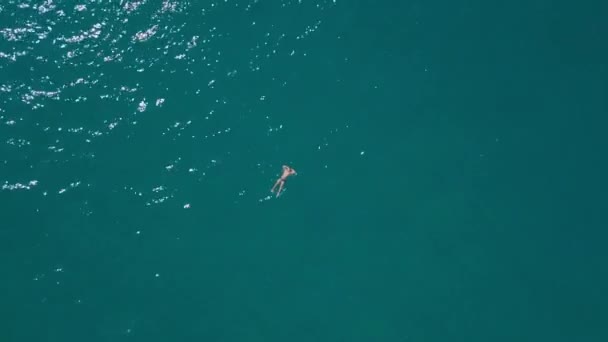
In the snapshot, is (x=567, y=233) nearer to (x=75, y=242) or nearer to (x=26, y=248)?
(x=75, y=242)

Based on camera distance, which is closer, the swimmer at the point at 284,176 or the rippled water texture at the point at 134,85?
the rippled water texture at the point at 134,85

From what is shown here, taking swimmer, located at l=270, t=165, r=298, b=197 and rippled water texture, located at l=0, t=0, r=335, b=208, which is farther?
swimmer, located at l=270, t=165, r=298, b=197

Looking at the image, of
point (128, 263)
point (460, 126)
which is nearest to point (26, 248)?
point (128, 263)

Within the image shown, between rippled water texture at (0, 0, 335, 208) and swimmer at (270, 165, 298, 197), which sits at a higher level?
rippled water texture at (0, 0, 335, 208)

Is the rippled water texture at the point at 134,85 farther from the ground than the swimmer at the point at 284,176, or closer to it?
farther from the ground

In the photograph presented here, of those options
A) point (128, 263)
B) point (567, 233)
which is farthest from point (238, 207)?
point (567, 233)

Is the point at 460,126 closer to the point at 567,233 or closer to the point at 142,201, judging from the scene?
the point at 567,233

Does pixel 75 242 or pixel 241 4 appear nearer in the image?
pixel 75 242

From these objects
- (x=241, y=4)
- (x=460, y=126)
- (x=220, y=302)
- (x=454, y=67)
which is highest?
(x=241, y=4)

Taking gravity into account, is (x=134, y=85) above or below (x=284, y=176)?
above

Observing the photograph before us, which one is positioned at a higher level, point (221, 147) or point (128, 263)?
point (221, 147)
